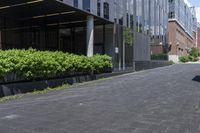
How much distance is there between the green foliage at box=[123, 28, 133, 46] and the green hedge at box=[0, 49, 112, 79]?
931 centimetres

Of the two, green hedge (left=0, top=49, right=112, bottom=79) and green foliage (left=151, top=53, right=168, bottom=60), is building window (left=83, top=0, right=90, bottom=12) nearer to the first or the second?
green hedge (left=0, top=49, right=112, bottom=79)

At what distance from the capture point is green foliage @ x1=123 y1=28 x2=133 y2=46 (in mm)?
28611

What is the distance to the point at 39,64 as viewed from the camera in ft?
47.4

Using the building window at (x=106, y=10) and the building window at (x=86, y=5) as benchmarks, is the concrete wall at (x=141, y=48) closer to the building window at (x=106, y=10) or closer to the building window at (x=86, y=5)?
the building window at (x=106, y=10)

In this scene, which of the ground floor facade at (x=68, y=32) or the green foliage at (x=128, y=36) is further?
the green foliage at (x=128, y=36)

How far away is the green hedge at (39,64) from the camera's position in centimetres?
1283

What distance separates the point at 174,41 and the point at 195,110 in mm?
65876

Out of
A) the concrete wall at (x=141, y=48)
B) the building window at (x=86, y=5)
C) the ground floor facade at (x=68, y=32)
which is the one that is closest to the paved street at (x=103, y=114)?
the building window at (x=86, y=5)

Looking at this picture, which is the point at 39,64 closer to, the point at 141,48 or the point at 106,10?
the point at 106,10

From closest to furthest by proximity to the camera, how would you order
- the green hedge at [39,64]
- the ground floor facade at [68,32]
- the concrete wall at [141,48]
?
the green hedge at [39,64] → the ground floor facade at [68,32] → the concrete wall at [141,48]

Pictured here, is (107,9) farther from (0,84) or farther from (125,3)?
(0,84)

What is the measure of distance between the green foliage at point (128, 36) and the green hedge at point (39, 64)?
931 centimetres

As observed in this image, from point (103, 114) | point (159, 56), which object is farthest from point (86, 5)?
point (159, 56)

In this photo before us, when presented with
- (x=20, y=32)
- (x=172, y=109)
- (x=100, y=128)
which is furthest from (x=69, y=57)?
(x=20, y=32)
